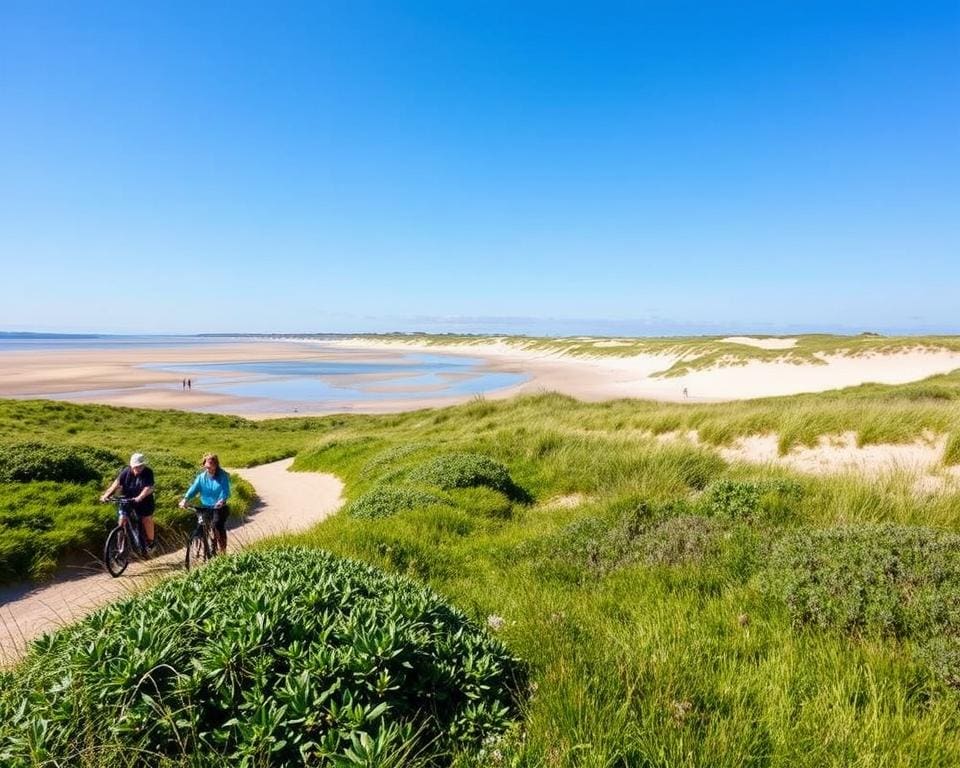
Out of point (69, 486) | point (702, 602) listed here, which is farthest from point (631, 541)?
point (69, 486)

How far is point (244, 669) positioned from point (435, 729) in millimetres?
1065

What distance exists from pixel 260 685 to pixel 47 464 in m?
14.4

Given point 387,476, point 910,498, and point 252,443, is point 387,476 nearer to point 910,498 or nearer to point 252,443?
point 910,498

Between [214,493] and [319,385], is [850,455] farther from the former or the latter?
[319,385]

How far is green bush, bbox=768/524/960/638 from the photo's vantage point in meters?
3.76

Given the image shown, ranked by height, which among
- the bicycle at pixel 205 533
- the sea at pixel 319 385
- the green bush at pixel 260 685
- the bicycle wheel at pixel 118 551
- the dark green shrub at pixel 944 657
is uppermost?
the green bush at pixel 260 685

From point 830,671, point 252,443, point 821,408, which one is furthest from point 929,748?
point 252,443

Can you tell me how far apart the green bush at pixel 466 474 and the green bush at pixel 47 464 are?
9019 millimetres

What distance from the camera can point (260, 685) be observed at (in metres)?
2.63

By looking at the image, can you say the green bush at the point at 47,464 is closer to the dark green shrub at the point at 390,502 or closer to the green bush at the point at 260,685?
the dark green shrub at the point at 390,502

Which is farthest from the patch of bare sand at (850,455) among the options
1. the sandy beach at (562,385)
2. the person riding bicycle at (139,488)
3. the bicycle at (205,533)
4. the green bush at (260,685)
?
the sandy beach at (562,385)

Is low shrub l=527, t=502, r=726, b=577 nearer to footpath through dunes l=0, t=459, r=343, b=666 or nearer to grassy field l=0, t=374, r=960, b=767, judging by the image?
grassy field l=0, t=374, r=960, b=767

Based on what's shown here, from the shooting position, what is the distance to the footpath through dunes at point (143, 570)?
6953mm

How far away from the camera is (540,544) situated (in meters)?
6.79
